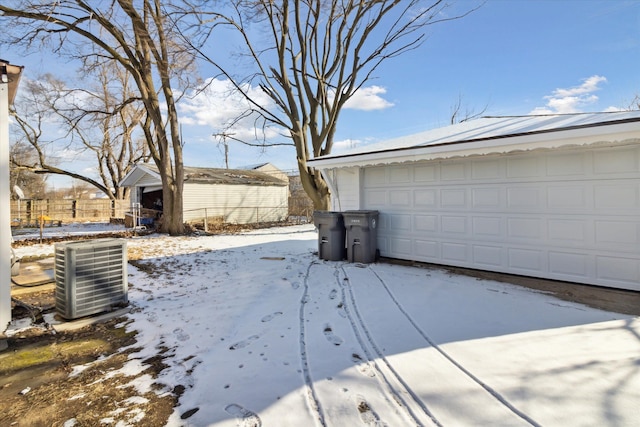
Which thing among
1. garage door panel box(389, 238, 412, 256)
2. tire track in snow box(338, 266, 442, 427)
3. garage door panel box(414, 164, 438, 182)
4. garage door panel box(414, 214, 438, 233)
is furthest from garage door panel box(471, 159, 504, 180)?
tire track in snow box(338, 266, 442, 427)

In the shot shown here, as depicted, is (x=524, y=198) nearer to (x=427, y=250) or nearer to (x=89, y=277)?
(x=427, y=250)

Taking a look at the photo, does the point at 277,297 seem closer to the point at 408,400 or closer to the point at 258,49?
the point at 408,400

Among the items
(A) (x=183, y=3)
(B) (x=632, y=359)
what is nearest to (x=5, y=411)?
(B) (x=632, y=359)

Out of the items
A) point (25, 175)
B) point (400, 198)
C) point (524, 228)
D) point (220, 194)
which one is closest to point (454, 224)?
point (524, 228)

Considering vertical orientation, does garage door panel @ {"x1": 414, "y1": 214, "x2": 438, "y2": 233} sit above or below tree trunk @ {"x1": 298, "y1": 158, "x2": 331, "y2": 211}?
below

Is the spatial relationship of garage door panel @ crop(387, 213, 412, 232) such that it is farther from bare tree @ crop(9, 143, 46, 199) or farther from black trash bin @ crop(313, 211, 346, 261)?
bare tree @ crop(9, 143, 46, 199)

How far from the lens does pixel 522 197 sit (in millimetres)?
5387

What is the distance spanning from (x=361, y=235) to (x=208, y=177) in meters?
14.2

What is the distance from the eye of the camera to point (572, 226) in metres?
4.96

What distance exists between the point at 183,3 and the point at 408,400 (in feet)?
46.1

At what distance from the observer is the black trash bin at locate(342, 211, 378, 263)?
6.71 meters

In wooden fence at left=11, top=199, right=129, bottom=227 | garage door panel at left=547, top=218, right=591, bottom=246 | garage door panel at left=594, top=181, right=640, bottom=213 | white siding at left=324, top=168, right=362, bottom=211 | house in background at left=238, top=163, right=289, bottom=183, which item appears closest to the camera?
garage door panel at left=594, top=181, right=640, bottom=213

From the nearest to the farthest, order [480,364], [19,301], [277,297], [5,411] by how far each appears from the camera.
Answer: [5,411]
[480,364]
[19,301]
[277,297]

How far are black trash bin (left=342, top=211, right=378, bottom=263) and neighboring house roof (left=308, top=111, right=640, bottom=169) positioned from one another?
1210mm
